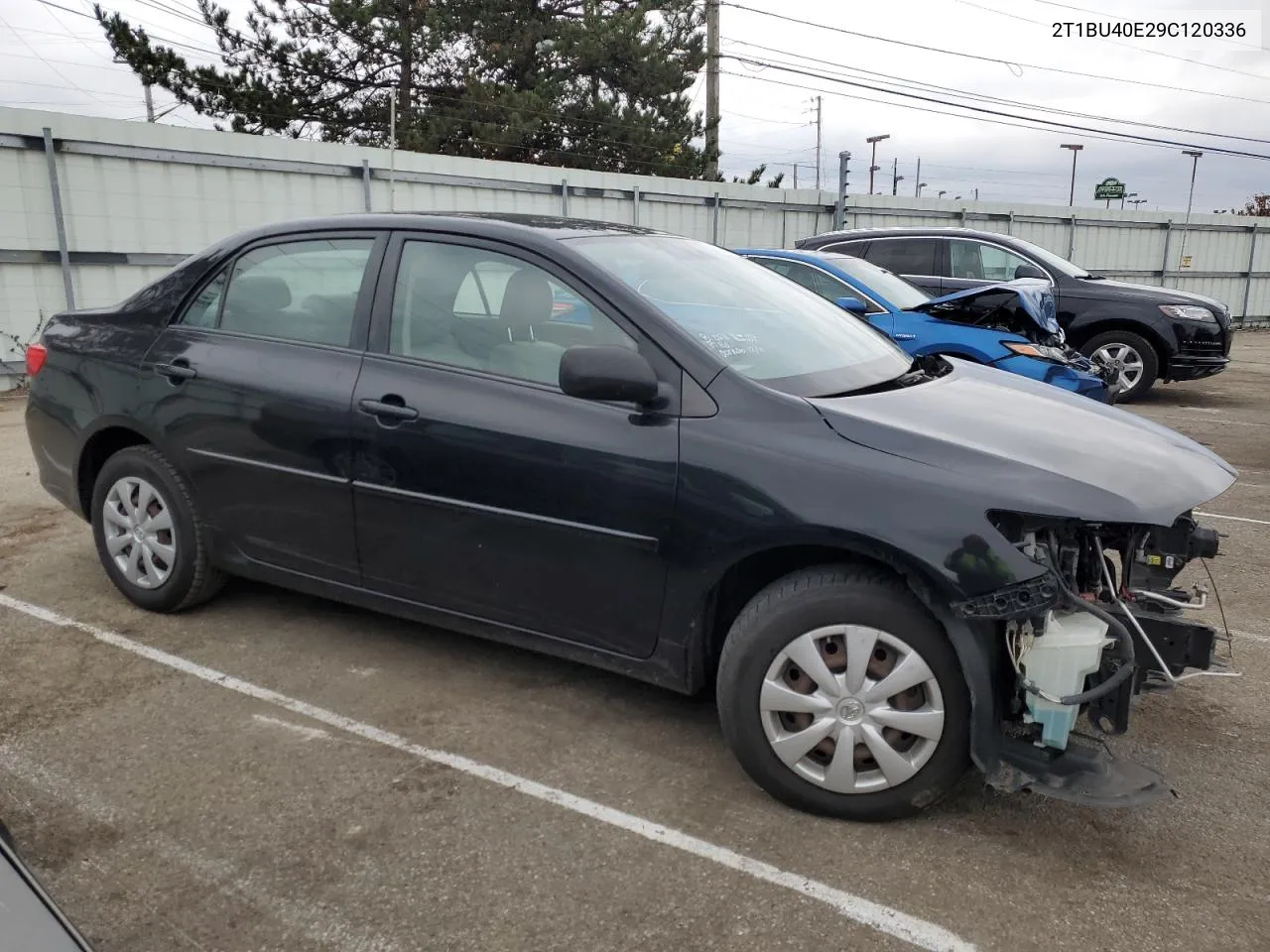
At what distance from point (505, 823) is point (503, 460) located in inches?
42.5

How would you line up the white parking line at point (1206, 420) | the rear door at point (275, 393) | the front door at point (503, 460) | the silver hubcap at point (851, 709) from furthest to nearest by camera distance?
the white parking line at point (1206, 420), the rear door at point (275, 393), the front door at point (503, 460), the silver hubcap at point (851, 709)

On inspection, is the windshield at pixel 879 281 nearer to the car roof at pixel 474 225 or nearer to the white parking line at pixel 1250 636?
the white parking line at pixel 1250 636

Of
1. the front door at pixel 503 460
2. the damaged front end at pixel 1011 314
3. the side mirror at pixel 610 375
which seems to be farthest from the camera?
the damaged front end at pixel 1011 314

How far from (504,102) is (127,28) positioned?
8107mm

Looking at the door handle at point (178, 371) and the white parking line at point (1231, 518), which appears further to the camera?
the white parking line at point (1231, 518)

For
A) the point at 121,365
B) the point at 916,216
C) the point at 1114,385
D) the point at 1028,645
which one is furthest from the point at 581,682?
the point at 916,216

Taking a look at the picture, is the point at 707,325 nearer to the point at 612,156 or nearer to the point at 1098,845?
the point at 1098,845

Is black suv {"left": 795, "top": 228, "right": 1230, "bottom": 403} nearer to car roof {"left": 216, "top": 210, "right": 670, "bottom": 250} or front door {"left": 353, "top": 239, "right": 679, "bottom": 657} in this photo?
car roof {"left": 216, "top": 210, "right": 670, "bottom": 250}

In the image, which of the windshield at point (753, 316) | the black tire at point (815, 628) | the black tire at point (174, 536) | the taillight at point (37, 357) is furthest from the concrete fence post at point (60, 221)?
the black tire at point (815, 628)

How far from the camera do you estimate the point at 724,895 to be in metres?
2.46

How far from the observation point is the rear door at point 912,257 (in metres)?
10.7

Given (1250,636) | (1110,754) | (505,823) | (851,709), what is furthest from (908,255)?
(505,823)

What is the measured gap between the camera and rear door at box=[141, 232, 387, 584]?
356 centimetres

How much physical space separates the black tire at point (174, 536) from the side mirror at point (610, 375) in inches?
76.0
